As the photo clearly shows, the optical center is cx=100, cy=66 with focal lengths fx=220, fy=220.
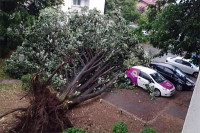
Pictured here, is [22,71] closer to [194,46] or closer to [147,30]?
[147,30]

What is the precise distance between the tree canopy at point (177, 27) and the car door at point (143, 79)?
86.8 inches

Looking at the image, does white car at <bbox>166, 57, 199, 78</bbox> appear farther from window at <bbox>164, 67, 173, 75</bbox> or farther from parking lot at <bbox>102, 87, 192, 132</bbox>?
parking lot at <bbox>102, 87, 192, 132</bbox>

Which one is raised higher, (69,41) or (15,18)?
(15,18)

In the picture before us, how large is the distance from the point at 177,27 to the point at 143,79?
386cm

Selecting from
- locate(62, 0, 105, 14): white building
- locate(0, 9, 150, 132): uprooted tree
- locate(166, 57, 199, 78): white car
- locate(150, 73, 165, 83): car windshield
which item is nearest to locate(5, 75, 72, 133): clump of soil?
locate(0, 9, 150, 132): uprooted tree

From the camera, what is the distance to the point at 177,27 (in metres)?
10.7

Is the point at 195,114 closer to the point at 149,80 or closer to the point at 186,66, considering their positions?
the point at 149,80

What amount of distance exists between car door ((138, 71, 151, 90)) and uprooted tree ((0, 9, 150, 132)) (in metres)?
1.17

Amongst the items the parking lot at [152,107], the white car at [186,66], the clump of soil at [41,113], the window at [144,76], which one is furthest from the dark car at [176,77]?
the clump of soil at [41,113]

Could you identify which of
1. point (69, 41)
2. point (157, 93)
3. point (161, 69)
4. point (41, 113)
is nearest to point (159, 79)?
point (157, 93)

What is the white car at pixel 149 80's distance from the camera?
12.9m

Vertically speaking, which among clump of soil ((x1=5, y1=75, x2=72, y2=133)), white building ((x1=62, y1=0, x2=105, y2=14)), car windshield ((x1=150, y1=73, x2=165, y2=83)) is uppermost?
white building ((x1=62, y1=0, x2=105, y2=14))

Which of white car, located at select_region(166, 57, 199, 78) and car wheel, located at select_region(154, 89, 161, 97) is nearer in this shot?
car wheel, located at select_region(154, 89, 161, 97)

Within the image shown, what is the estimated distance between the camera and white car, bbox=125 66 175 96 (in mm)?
12938
